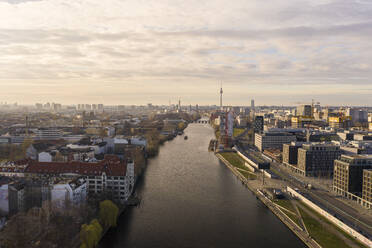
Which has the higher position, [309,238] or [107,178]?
[107,178]

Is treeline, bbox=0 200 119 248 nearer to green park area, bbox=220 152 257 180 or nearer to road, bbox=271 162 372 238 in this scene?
road, bbox=271 162 372 238

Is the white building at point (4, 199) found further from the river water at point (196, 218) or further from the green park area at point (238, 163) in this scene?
the green park area at point (238, 163)

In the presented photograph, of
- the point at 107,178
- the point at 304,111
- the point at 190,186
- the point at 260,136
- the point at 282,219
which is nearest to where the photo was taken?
the point at 282,219

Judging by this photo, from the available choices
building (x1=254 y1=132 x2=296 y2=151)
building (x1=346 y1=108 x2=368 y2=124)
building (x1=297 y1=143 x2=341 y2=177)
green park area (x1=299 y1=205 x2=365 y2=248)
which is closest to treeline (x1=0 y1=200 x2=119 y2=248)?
green park area (x1=299 y1=205 x2=365 y2=248)

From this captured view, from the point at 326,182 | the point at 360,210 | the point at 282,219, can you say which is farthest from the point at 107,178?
Result: the point at 326,182

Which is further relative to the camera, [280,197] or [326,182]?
[326,182]

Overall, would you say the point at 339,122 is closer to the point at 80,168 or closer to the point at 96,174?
the point at 96,174

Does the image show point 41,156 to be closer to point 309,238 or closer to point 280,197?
point 280,197

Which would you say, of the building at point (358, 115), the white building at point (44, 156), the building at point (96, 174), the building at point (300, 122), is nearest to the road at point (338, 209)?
the building at point (96, 174)
